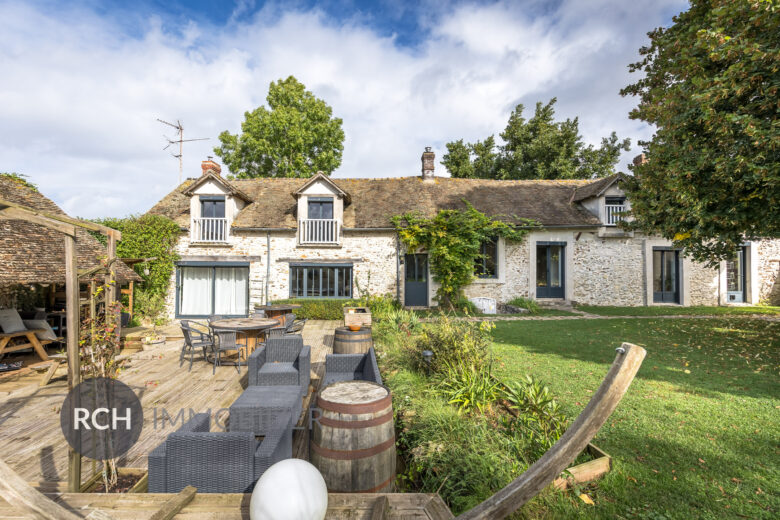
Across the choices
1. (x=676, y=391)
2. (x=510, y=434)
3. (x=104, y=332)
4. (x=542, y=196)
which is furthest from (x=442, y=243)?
(x=104, y=332)

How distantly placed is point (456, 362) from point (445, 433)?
152cm

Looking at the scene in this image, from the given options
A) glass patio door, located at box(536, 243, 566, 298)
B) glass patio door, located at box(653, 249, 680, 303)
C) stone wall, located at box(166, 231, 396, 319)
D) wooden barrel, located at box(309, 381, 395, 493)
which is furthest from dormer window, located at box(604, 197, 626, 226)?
wooden barrel, located at box(309, 381, 395, 493)

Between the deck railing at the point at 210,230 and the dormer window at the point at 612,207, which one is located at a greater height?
the dormer window at the point at 612,207

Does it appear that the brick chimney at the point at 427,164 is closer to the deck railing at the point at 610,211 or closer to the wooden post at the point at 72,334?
the deck railing at the point at 610,211

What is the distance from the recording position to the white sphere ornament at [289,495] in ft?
4.85

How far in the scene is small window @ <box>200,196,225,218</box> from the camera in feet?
42.5

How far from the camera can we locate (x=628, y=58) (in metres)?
8.51

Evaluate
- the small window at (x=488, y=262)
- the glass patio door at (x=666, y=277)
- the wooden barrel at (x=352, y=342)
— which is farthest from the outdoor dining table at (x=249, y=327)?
the glass patio door at (x=666, y=277)

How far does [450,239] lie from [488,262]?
7.98 feet

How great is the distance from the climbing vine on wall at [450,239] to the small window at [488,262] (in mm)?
803

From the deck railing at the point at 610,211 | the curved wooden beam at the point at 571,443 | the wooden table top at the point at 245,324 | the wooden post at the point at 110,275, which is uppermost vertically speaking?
the deck railing at the point at 610,211

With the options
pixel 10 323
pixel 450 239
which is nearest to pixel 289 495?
pixel 10 323

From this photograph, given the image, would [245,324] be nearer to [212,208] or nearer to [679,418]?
[679,418]

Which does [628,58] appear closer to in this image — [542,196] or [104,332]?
[542,196]
